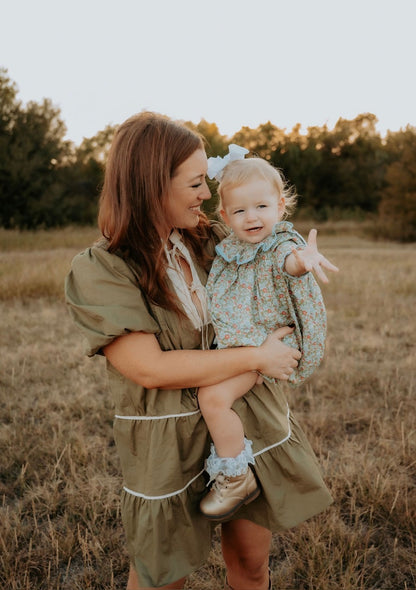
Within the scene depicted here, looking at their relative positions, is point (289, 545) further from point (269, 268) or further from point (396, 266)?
point (396, 266)

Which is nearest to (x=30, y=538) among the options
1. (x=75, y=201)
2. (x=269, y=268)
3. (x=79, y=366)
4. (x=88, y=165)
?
(x=269, y=268)

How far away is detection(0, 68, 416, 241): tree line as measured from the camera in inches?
890

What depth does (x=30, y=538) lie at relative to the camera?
8.65 feet

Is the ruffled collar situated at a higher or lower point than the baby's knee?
higher

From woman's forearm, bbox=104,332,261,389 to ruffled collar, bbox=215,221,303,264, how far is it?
39 centimetres

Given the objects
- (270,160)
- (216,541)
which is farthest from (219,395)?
(270,160)

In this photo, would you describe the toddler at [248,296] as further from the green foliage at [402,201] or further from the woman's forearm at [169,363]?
the green foliage at [402,201]

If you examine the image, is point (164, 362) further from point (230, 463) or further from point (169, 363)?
point (230, 463)

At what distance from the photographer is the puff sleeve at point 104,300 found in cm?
160

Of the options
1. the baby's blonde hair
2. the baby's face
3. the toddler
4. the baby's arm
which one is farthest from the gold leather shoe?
the baby's blonde hair

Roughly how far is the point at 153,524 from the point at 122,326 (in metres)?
0.67

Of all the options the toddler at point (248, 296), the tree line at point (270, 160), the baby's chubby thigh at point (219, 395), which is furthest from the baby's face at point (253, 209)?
the tree line at point (270, 160)

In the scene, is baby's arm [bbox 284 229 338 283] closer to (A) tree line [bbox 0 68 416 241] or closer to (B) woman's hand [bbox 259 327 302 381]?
(B) woman's hand [bbox 259 327 302 381]

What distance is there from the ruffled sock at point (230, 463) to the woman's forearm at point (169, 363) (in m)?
0.27
